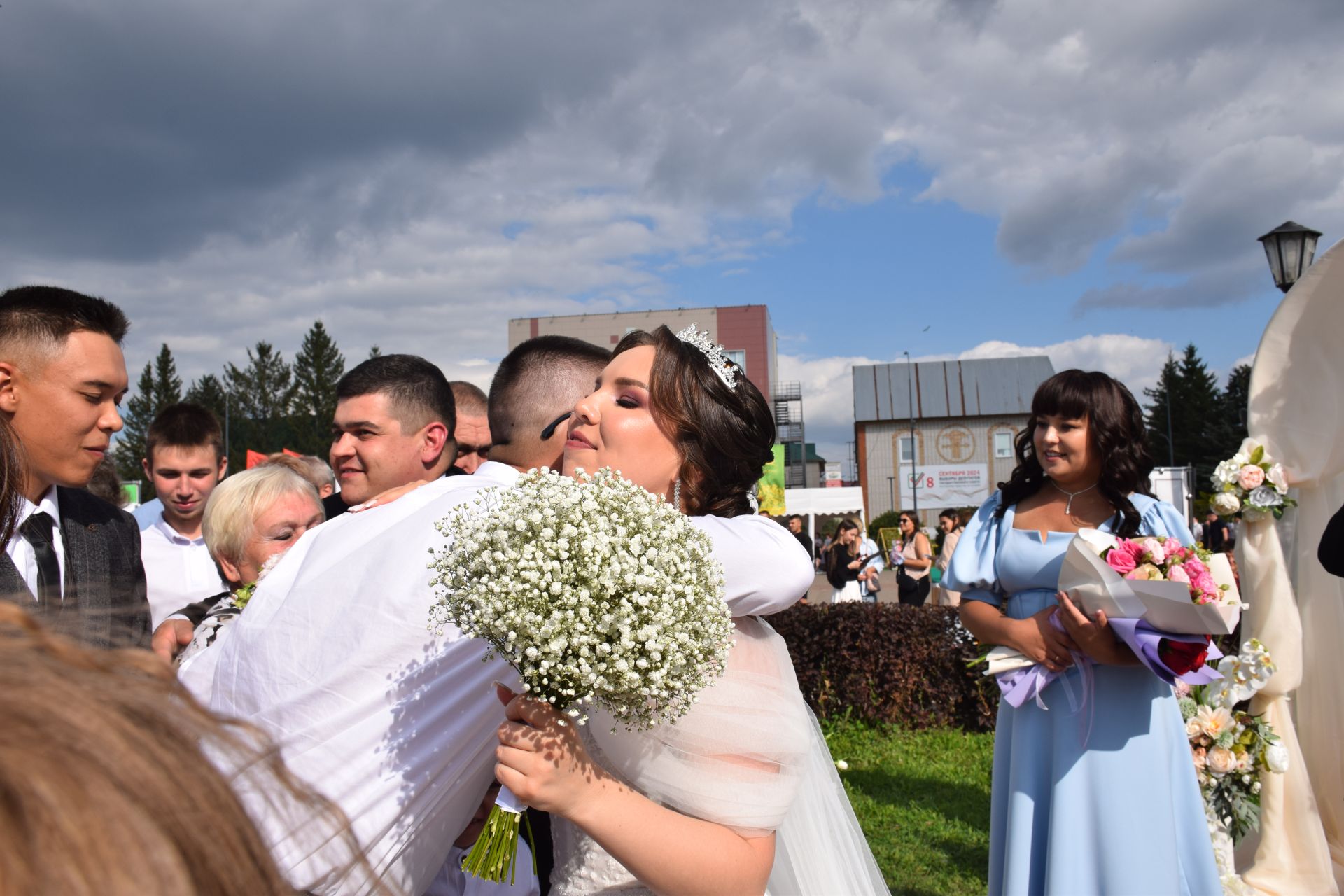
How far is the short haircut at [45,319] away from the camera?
9.54 feet

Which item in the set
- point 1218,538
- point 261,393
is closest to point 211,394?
point 261,393

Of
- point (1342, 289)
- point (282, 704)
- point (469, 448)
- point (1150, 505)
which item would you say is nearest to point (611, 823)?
point (282, 704)

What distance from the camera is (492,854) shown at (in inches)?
70.2

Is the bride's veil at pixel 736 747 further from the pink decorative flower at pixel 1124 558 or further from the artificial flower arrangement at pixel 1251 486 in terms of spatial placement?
the artificial flower arrangement at pixel 1251 486

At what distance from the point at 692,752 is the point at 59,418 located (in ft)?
7.48

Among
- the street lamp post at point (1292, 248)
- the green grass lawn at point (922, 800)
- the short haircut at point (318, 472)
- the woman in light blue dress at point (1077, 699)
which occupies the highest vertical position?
the street lamp post at point (1292, 248)

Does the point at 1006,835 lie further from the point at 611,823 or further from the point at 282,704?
the point at 282,704

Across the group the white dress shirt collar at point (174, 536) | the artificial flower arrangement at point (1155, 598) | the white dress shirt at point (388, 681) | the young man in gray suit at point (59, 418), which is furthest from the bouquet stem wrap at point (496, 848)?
the white dress shirt collar at point (174, 536)

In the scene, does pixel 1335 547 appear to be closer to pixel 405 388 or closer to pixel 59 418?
pixel 405 388

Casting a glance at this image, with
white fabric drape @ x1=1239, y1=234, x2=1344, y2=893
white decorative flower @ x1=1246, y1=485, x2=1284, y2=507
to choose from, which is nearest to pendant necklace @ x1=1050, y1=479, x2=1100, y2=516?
white decorative flower @ x1=1246, y1=485, x2=1284, y2=507

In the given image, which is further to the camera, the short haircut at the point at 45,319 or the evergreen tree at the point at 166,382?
the evergreen tree at the point at 166,382

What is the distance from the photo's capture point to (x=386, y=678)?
6.01ft

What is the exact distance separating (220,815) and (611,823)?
4.17ft

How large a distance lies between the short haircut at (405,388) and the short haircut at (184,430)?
82.5 inches
